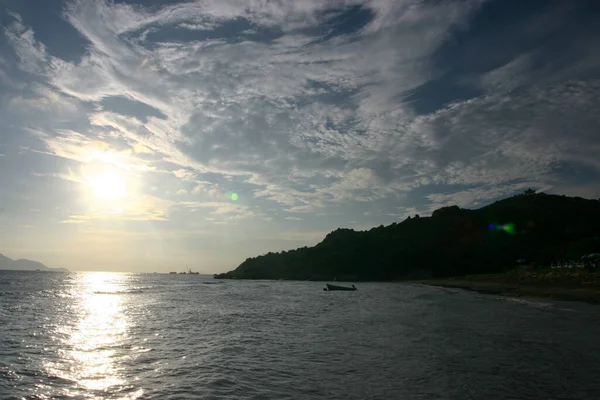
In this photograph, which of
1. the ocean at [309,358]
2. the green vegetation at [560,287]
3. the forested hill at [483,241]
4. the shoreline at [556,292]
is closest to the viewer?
the ocean at [309,358]

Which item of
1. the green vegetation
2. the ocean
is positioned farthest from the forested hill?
the ocean

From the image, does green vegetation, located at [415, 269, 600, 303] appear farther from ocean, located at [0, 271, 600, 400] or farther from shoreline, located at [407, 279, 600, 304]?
ocean, located at [0, 271, 600, 400]

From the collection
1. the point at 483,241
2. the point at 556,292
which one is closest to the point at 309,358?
the point at 556,292

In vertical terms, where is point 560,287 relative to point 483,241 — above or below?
below

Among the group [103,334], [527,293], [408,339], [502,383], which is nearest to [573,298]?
[527,293]

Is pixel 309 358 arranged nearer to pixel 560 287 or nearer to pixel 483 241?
pixel 560 287

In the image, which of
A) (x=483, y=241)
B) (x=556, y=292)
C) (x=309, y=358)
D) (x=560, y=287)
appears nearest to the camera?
(x=309, y=358)

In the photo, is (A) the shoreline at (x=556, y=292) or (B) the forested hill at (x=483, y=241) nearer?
(A) the shoreline at (x=556, y=292)

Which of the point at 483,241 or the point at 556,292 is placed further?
the point at 483,241

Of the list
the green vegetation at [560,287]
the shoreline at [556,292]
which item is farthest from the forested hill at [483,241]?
the shoreline at [556,292]

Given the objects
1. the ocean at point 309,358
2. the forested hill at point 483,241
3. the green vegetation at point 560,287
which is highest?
the forested hill at point 483,241

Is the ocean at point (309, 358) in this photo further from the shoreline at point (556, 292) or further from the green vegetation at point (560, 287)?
the green vegetation at point (560, 287)

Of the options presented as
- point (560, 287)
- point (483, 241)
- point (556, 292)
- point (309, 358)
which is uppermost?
point (483, 241)

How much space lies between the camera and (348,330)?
30.0 meters
